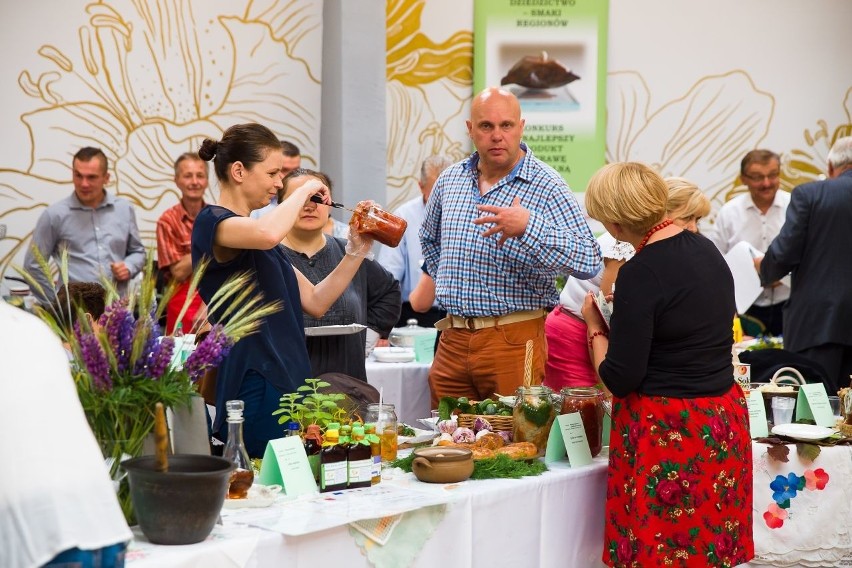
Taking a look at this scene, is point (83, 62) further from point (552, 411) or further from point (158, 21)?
point (552, 411)

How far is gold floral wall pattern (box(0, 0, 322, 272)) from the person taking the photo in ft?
19.2

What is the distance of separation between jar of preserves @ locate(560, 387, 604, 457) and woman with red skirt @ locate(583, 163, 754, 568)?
0.73ft

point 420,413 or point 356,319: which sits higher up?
point 356,319

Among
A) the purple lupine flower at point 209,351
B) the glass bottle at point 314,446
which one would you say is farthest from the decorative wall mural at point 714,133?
the purple lupine flower at point 209,351

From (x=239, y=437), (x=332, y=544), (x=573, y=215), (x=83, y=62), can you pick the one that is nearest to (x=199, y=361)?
(x=239, y=437)

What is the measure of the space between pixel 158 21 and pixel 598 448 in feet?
14.6

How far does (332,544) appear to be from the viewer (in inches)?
80.7

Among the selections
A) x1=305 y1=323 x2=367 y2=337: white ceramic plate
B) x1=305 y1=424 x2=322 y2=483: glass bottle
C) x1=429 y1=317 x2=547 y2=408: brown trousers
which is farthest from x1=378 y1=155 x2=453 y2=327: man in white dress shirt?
x1=305 y1=424 x2=322 y2=483: glass bottle

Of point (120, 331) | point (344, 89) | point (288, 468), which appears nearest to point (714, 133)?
point (344, 89)

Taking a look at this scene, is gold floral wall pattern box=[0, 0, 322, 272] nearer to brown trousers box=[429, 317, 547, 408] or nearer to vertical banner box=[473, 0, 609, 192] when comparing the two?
vertical banner box=[473, 0, 609, 192]

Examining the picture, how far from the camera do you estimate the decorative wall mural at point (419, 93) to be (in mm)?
7066

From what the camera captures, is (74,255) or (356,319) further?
(74,255)

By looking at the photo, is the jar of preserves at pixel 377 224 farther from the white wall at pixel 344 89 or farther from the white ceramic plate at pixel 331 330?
the white wall at pixel 344 89

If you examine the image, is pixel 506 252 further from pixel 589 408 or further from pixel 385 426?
pixel 385 426
